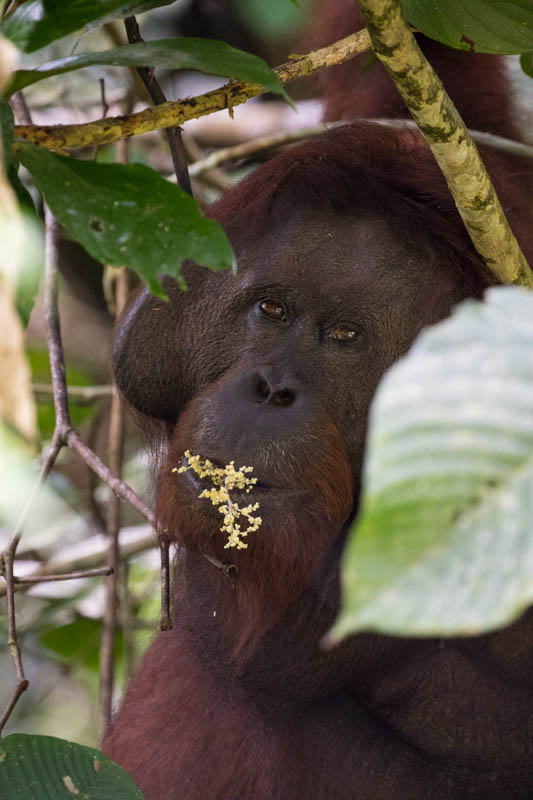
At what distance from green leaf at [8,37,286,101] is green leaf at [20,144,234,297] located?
158 millimetres

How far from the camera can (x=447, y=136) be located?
170 cm

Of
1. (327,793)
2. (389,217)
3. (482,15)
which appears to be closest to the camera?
(482,15)

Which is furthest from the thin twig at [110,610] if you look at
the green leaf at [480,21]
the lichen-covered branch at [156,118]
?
the green leaf at [480,21]

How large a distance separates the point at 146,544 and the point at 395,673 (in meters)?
1.68

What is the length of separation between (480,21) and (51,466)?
1.32 m

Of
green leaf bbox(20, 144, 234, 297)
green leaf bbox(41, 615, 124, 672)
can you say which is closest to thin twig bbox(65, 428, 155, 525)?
green leaf bbox(20, 144, 234, 297)

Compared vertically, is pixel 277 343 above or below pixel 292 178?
below

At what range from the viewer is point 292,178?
2197mm

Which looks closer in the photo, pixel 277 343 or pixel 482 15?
pixel 482 15

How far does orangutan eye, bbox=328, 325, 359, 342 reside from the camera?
2051 mm

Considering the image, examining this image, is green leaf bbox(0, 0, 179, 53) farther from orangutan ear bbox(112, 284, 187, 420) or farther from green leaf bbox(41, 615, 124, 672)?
green leaf bbox(41, 615, 124, 672)

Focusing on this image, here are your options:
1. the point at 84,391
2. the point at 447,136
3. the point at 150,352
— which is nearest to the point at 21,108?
the point at 150,352

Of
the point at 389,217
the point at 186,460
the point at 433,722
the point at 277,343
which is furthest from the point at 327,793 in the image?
the point at 389,217

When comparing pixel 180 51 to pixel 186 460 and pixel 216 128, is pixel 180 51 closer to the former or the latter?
pixel 186 460
